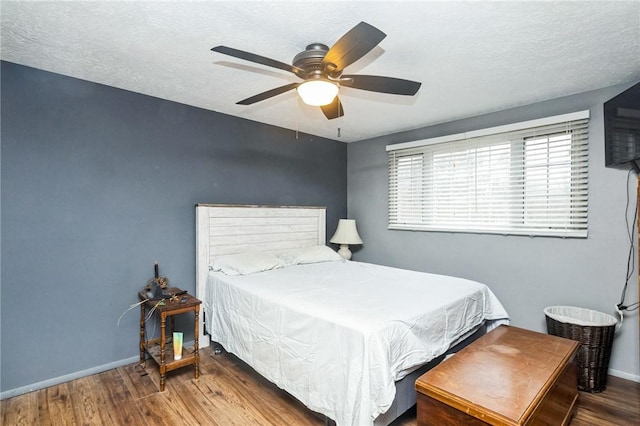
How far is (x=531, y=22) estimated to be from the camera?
1765 mm

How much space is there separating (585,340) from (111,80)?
4.35 meters

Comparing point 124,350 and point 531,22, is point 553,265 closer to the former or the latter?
point 531,22

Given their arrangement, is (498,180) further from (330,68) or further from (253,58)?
(253,58)

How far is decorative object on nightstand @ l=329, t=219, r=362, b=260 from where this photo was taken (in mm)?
4273

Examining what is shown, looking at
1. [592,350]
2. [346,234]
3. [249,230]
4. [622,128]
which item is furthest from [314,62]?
[592,350]

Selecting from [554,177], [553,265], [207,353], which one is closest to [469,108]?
[554,177]

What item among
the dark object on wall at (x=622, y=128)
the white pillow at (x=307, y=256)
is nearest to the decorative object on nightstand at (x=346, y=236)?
the white pillow at (x=307, y=256)

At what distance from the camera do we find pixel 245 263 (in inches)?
121

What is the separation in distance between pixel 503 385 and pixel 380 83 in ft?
5.93

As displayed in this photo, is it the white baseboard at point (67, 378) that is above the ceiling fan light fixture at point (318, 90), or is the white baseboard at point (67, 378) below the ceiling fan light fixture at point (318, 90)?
below

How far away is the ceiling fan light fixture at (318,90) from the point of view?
1.83 meters

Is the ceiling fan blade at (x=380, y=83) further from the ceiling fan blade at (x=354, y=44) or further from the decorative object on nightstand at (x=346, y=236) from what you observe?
the decorative object on nightstand at (x=346, y=236)

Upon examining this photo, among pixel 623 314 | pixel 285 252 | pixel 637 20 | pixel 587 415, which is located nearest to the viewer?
pixel 637 20

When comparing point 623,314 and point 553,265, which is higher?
point 553,265
